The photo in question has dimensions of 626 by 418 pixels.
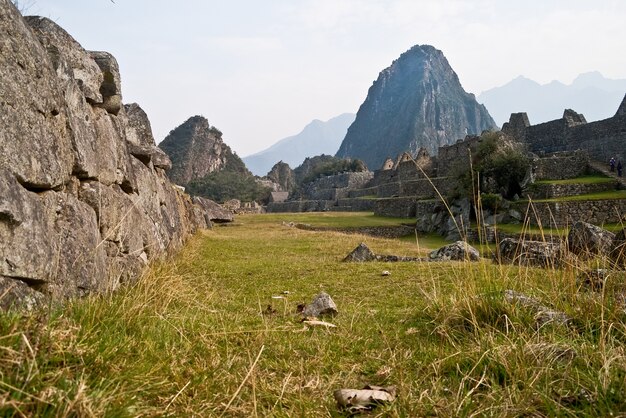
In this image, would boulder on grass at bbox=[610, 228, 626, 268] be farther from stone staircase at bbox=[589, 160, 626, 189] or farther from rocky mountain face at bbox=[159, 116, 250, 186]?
rocky mountain face at bbox=[159, 116, 250, 186]

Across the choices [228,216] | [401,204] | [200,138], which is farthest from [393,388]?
[200,138]

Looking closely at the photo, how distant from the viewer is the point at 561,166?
3048cm

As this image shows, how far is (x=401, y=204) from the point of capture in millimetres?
39719

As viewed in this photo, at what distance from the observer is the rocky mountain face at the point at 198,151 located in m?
112

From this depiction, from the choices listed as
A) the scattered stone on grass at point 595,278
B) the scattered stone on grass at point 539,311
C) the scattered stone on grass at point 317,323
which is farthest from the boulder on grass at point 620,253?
the scattered stone on grass at point 317,323

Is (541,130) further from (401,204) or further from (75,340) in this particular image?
(75,340)

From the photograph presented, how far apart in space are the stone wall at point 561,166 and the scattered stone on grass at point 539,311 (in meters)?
28.3

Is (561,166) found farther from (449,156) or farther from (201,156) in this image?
(201,156)

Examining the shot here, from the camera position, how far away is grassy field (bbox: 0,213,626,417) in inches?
84.9

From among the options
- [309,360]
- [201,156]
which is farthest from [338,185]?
[309,360]

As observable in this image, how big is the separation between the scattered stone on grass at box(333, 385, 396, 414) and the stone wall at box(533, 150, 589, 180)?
3024 cm


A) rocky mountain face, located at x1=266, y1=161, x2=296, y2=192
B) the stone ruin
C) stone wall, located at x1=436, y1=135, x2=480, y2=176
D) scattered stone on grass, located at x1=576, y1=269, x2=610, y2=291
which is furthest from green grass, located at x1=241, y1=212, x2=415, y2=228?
rocky mountain face, located at x1=266, y1=161, x2=296, y2=192

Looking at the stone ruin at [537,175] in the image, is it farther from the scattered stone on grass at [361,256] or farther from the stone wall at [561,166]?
the scattered stone on grass at [361,256]

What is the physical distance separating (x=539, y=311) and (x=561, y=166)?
30301 mm
